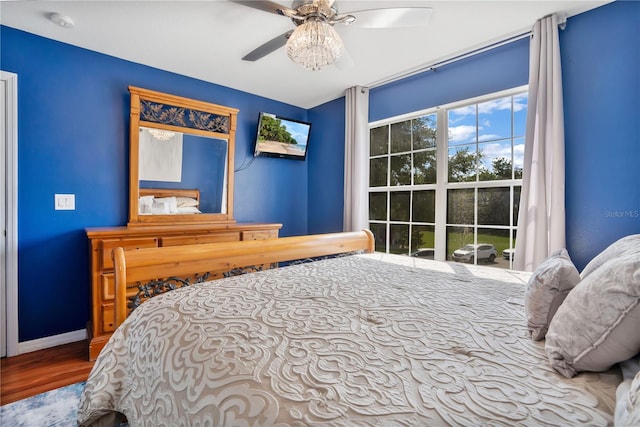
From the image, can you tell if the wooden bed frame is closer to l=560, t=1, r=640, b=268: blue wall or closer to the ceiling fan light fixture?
the ceiling fan light fixture

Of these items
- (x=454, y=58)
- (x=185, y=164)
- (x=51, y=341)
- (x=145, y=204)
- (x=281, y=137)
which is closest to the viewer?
(x=51, y=341)

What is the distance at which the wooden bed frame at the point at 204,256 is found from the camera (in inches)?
56.1

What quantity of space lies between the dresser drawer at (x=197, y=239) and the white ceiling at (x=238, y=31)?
5.18 ft

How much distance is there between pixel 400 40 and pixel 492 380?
95.3 inches

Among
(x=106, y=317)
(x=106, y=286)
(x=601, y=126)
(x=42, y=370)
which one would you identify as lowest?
(x=42, y=370)

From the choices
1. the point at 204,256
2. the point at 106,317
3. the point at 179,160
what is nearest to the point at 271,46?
the point at 204,256

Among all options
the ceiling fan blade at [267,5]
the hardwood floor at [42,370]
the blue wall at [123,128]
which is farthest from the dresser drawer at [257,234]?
the ceiling fan blade at [267,5]

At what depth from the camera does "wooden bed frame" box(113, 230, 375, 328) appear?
4.67ft

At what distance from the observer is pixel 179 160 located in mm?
2984

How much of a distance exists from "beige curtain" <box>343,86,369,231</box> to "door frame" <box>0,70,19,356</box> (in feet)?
9.30

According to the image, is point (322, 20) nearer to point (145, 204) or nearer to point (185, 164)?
point (185, 164)

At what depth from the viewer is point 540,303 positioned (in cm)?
92

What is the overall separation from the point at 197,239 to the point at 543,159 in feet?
9.08

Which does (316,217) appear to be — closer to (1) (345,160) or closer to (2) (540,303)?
(1) (345,160)
